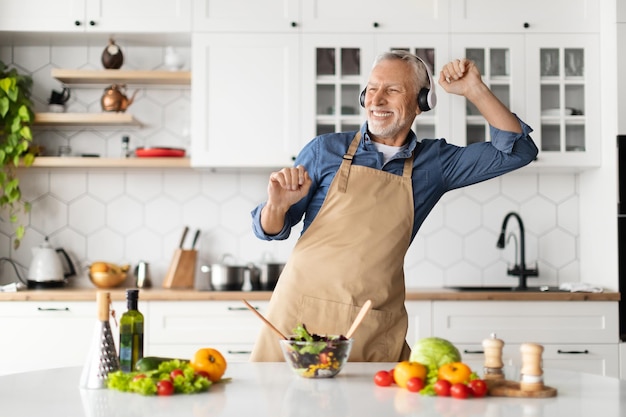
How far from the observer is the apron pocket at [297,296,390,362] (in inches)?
98.4

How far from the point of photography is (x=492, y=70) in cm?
439

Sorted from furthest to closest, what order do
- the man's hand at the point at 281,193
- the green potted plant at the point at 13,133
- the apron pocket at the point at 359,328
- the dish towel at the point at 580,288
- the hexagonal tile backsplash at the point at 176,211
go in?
the hexagonal tile backsplash at the point at 176,211 → the green potted plant at the point at 13,133 → the dish towel at the point at 580,288 → the apron pocket at the point at 359,328 → the man's hand at the point at 281,193

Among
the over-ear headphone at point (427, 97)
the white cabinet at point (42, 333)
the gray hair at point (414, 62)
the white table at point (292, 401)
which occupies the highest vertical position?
the gray hair at point (414, 62)

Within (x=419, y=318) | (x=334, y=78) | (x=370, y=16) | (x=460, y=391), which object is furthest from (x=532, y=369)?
(x=370, y=16)

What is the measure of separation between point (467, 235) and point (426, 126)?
0.69 metres

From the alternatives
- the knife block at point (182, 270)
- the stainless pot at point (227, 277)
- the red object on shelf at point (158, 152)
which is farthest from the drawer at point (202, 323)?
the red object on shelf at point (158, 152)

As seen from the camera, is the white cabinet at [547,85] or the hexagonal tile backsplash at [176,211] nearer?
the white cabinet at [547,85]

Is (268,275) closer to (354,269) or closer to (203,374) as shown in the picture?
(354,269)

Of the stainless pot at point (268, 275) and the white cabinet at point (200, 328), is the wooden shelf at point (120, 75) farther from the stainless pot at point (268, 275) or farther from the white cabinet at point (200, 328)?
the white cabinet at point (200, 328)

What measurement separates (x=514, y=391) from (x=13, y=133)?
3266mm

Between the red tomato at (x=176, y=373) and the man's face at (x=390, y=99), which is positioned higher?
the man's face at (x=390, y=99)

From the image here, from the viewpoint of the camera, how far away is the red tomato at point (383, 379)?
74.1 inches

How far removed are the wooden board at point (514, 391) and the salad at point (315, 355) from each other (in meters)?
0.36

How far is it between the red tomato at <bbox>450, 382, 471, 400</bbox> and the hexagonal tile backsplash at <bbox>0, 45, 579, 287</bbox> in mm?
2891
